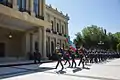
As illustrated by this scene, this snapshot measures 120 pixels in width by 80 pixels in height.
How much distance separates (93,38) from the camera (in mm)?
67062

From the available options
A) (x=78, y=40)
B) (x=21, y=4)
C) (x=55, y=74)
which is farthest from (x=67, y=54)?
(x=78, y=40)

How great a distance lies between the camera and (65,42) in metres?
42.8

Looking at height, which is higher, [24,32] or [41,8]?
[41,8]

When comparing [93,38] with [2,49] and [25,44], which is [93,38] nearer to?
[25,44]

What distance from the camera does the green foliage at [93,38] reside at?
66812 millimetres

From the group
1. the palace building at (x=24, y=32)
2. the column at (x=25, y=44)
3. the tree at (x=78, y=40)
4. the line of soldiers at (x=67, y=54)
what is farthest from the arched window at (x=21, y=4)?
the tree at (x=78, y=40)

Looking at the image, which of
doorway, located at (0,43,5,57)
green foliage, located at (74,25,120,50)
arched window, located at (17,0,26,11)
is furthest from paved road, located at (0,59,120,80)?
green foliage, located at (74,25,120,50)

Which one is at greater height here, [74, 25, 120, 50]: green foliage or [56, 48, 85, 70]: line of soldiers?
[74, 25, 120, 50]: green foliage

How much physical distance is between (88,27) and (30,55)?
4786 centimetres

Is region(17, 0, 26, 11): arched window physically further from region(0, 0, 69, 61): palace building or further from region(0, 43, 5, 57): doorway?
region(0, 43, 5, 57): doorway

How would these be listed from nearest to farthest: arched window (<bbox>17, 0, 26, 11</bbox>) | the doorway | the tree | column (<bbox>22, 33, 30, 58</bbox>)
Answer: arched window (<bbox>17, 0, 26, 11</bbox>)
the doorway
column (<bbox>22, 33, 30, 58</bbox>)
the tree

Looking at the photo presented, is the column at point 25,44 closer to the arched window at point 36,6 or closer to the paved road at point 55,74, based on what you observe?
the arched window at point 36,6

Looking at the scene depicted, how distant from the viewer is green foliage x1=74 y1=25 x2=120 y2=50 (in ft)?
219

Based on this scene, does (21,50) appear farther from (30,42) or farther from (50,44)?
(50,44)
